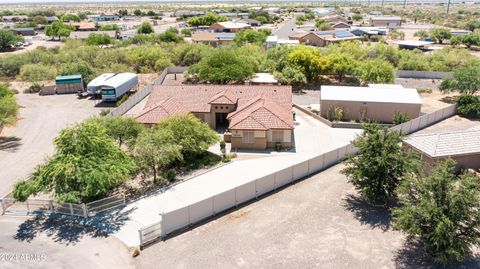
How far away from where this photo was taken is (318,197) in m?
26.4

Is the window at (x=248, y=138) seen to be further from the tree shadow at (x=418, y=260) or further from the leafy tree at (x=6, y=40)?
the leafy tree at (x=6, y=40)

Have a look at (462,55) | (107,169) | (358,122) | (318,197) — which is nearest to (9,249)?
(107,169)

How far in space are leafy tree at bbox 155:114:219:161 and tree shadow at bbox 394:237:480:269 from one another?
643 inches

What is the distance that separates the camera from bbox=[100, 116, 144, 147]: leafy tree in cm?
2934

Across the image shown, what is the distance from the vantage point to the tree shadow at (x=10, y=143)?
34969 millimetres

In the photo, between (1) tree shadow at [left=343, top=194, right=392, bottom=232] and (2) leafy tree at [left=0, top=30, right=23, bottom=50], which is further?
(2) leafy tree at [left=0, top=30, right=23, bottom=50]

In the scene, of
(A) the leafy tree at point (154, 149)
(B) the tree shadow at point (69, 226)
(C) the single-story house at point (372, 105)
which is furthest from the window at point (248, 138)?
(B) the tree shadow at point (69, 226)

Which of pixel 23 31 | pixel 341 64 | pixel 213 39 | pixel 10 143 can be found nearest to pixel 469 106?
pixel 341 64

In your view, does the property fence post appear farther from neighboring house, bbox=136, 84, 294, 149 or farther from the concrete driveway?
neighboring house, bbox=136, 84, 294, 149

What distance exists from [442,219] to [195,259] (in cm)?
1258

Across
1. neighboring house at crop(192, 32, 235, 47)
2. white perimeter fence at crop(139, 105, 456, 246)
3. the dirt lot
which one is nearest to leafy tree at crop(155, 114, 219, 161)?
white perimeter fence at crop(139, 105, 456, 246)

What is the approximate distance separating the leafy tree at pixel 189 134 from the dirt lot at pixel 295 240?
754 cm

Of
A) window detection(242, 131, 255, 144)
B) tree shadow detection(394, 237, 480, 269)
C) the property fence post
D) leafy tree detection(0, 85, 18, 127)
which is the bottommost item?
tree shadow detection(394, 237, 480, 269)

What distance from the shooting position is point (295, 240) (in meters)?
21.8
